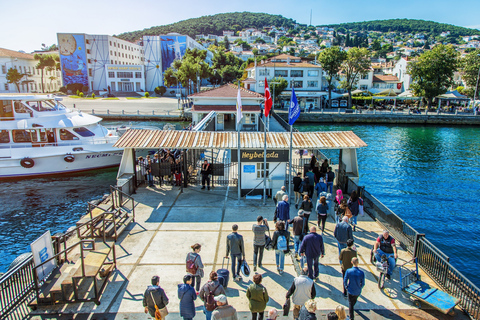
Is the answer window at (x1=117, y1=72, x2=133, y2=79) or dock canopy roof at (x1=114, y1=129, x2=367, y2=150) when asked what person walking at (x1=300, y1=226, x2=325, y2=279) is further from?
window at (x1=117, y1=72, x2=133, y2=79)

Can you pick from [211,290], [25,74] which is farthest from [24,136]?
[25,74]

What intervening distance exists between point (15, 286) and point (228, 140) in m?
9.96

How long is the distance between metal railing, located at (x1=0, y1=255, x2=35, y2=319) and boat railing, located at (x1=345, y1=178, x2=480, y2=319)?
10.1 metres

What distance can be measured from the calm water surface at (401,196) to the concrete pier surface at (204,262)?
574 cm

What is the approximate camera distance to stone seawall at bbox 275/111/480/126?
187 feet

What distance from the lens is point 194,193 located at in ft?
52.4

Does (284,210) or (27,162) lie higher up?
(284,210)

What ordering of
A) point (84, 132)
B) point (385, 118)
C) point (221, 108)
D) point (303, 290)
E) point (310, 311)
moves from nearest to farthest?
point (310, 311) < point (303, 290) < point (84, 132) < point (221, 108) < point (385, 118)

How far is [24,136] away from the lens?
2433cm

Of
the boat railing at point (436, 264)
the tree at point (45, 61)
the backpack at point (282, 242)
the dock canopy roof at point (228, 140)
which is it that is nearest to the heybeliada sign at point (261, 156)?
the dock canopy roof at point (228, 140)

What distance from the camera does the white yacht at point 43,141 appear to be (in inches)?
942

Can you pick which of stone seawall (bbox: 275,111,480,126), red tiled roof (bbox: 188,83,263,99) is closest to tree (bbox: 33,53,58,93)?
stone seawall (bbox: 275,111,480,126)

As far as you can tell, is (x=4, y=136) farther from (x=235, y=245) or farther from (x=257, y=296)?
(x=257, y=296)

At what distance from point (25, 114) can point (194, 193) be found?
17044mm
